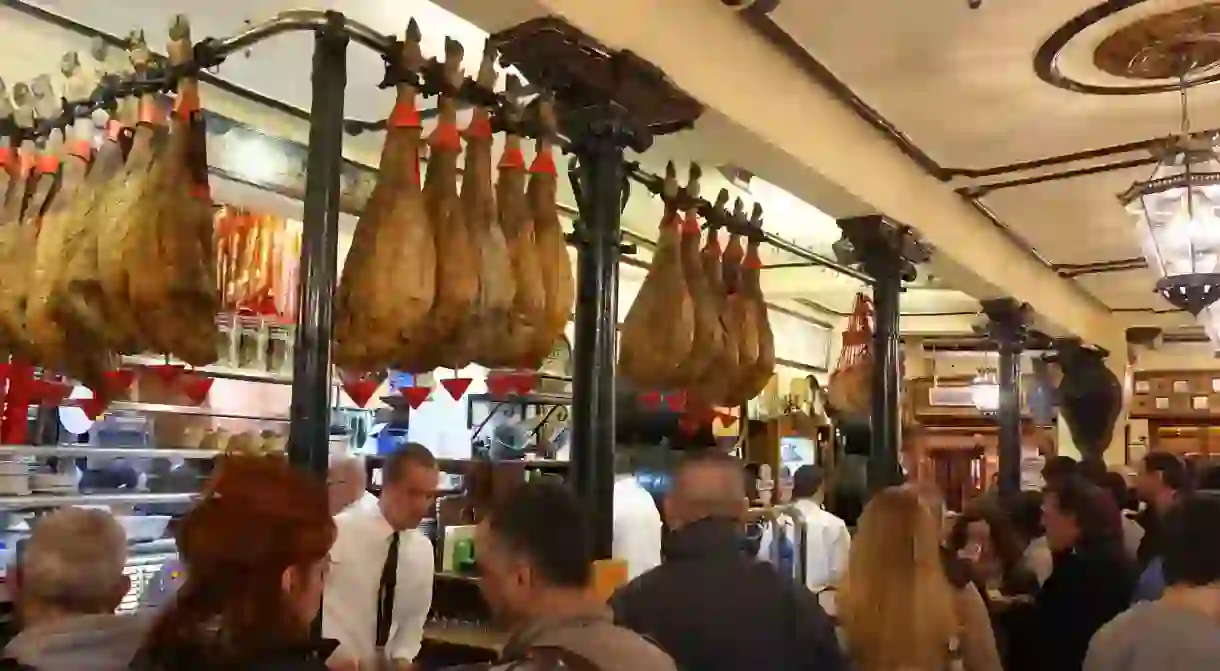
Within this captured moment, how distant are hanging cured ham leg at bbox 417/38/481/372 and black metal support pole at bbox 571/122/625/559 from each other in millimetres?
418

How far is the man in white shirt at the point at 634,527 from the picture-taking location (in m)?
5.17

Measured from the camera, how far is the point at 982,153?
4.77m

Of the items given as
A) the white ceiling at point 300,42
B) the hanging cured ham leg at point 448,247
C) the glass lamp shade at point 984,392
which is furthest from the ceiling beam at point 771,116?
the glass lamp shade at point 984,392

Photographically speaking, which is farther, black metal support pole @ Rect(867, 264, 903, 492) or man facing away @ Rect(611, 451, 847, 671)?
black metal support pole @ Rect(867, 264, 903, 492)

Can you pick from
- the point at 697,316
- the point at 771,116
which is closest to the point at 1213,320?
the point at 771,116

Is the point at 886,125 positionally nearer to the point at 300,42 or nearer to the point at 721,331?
the point at 721,331

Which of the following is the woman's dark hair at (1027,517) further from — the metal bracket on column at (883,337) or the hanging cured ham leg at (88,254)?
the hanging cured ham leg at (88,254)

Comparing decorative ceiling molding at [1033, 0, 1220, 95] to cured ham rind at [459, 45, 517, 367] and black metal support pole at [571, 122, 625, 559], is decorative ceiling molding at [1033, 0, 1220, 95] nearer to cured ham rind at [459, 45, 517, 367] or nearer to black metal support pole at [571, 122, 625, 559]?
black metal support pole at [571, 122, 625, 559]

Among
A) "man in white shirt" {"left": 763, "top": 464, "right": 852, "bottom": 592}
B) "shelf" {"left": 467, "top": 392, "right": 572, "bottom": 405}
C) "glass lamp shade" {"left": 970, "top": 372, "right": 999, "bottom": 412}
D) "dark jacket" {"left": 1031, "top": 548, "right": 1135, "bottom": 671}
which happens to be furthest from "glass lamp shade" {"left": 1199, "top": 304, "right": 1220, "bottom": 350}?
"glass lamp shade" {"left": 970, "top": 372, "right": 999, "bottom": 412}

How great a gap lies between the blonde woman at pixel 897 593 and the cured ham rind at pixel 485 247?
951 mm

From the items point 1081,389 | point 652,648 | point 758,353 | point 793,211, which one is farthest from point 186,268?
point 1081,389

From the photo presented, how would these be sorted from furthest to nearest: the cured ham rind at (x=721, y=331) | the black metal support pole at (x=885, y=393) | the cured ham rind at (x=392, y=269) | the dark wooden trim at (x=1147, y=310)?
the dark wooden trim at (x=1147, y=310), the black metal support pole at (x=885, y=393), the cured ham rind at (x=721, y=331), the cured ham rind at (x=392, y=269)

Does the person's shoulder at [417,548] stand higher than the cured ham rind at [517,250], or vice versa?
the cured ham rind at [517,250]

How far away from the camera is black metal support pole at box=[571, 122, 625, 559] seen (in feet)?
8.79
